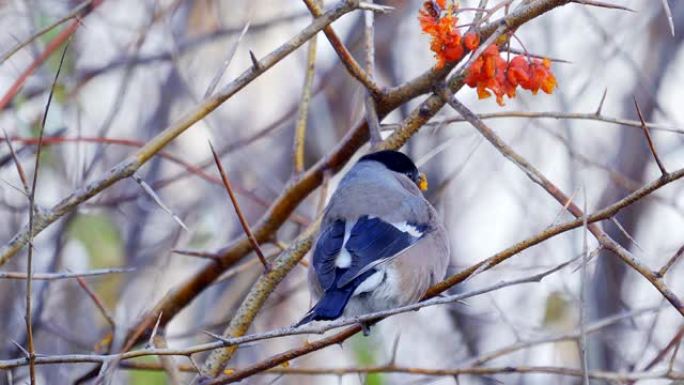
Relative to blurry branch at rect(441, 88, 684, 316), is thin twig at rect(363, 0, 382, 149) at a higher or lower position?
higher

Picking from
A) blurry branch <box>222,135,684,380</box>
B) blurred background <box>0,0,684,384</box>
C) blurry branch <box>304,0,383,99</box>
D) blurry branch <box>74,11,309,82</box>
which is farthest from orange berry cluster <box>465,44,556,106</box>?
blurry branch <box>74,11,309,82</box>

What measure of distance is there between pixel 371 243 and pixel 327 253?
6.6 inches

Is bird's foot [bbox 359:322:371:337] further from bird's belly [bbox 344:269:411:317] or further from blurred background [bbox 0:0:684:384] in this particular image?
blurred background [bbox 0:0:684:384]

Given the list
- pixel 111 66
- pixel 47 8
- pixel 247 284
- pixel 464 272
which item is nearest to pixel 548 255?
pixel 247 284

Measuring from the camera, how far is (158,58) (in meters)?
5.54

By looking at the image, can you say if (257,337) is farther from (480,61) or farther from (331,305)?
(480,61)

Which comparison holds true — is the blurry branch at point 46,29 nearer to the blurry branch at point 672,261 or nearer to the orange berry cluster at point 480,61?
the orange berry cluster at point 480,61

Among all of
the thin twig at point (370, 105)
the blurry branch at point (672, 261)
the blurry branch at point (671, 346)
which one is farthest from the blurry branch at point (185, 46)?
the blurry branch at point (672, 261)

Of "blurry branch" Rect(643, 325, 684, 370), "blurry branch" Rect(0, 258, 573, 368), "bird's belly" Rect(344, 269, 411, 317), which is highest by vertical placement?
"blurry branch" Rect(0, 258, 573, 368)

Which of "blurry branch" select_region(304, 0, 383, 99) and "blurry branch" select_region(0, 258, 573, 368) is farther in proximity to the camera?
"blurry branch" select_region(304, 0, 383, 99)

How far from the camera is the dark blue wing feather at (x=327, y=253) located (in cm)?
307

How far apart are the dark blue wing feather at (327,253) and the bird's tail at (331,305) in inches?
2.2

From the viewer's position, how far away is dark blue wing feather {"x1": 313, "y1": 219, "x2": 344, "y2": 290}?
10.1ft

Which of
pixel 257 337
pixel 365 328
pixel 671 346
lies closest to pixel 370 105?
pixel 365 328
